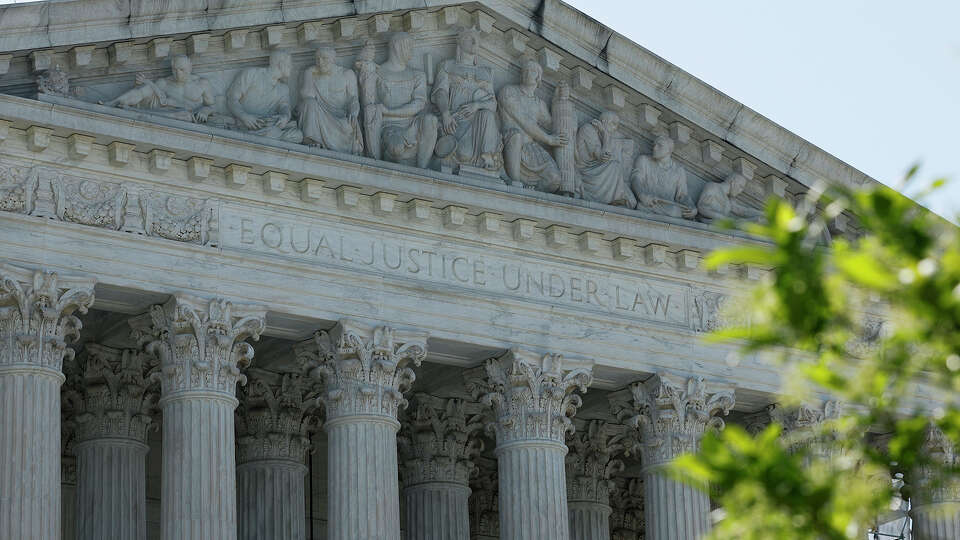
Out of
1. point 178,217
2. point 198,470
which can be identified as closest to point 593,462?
point 198,470

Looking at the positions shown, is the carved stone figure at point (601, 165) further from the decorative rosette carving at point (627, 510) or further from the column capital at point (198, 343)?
the decorative rosette carving at point (627, 510)

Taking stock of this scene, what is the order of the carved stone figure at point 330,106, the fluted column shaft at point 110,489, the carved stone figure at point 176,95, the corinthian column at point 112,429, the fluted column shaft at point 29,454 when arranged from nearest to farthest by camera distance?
the fluted column shaft at point 29,454 < the carved stone figure at point 176,95 < the carved stone figure at point 330,106 < the fluted column shaft at point 110,489 < the corinthian column at point 112,429

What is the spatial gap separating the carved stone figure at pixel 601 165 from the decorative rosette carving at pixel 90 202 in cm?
926

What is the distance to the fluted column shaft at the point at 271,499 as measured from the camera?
36.5 m

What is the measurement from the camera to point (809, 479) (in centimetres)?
1294

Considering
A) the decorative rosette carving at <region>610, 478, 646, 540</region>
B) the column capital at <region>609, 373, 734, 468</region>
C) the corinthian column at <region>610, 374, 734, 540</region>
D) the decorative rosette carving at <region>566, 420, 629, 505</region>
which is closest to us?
the corinthian column at <region>610, 374, 734, 540</region>

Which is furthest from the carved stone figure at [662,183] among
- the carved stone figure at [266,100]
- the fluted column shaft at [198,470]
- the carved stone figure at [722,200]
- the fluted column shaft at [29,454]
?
the fluted column shaft at [29,454]

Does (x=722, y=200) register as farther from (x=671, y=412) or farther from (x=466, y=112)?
(x=466, y=112)

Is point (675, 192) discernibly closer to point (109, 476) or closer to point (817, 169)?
→ point (817, 169)

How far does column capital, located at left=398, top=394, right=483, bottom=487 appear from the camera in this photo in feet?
129

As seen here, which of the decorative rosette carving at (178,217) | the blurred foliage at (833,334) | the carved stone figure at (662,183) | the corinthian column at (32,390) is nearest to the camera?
the blurred foliage at (833,334)

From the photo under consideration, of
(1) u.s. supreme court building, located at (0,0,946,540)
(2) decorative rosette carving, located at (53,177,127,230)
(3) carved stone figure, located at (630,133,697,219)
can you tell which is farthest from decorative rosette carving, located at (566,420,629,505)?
(2) decorative rosette carving, located at (53,177,127,230)

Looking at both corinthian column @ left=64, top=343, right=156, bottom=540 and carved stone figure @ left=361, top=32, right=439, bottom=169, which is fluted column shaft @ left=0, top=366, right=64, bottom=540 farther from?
carved stone figure @ left=361, top=32, right=439, bottom=169

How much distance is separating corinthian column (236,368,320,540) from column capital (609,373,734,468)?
6123 millimetres
